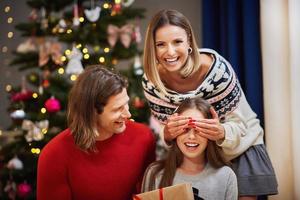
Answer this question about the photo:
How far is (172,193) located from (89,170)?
16.8 inches

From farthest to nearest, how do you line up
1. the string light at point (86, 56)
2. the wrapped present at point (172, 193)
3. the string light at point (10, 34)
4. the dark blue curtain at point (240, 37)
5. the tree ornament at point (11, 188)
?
the string light at point (10, 34)
the tree ornament at point (11, 188)
the string light at point (86, 56)
the dark blue curtain at point (240, 37)
the wrapped present at point (172, 193)

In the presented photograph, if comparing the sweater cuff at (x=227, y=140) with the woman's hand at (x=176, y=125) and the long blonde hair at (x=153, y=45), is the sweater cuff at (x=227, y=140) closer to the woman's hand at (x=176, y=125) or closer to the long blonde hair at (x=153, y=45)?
the woman's hand at (x=176, y=125)

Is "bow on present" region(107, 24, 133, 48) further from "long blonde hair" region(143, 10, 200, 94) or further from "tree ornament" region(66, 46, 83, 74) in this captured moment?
"long blonde hair" region(143, 10, 200, 94)

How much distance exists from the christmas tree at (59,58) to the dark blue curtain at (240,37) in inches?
19.0

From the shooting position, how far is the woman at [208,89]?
5.75ft

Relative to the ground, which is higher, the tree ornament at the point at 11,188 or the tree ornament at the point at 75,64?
the tree ornament at the point at 75,64

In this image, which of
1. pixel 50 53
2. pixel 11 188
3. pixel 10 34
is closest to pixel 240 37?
pixel 50 53

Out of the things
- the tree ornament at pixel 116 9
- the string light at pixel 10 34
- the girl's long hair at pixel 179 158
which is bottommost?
the girl's long hair at pixel 179 158

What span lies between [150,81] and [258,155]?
57 centimetres

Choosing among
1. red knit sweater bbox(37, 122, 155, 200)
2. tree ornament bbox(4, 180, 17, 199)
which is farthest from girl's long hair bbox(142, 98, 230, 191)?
tree ornament bbox(4, 180, 17, 199)

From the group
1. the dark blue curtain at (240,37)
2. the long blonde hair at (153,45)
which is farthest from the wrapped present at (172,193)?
the dark blue curtain at (240,37)

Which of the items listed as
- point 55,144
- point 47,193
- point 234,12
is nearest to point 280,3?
point 234,12

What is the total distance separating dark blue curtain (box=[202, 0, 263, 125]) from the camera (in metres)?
2.46

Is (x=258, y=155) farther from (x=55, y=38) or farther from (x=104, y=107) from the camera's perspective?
(x=55, y=38)
